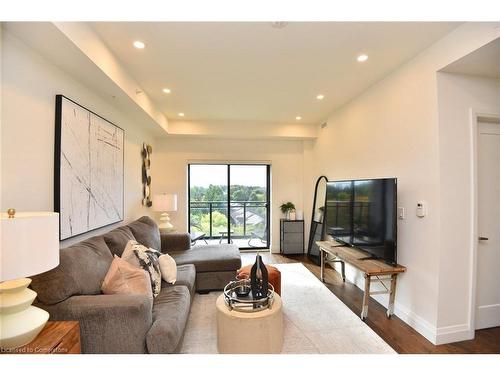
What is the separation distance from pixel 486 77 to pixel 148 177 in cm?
462

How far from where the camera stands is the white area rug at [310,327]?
1.94 metres

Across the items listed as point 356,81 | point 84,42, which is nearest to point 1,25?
point 84,42

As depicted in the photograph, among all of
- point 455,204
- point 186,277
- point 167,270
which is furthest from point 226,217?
point 455,204

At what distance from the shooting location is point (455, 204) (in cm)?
203

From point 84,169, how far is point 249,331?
81.9 inches

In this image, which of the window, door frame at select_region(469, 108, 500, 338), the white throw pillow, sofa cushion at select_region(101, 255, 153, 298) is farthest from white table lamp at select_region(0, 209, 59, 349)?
the window

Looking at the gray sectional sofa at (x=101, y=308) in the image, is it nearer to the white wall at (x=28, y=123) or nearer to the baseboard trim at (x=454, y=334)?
the white wall at (x=28, y=123)

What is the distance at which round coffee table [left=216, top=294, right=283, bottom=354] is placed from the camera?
1.72 metres

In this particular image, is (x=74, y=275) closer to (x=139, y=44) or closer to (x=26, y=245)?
(x=26, y=245)

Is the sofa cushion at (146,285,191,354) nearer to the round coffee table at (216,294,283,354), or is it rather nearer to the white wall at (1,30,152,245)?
the round coffee table at (216,294,283,354)

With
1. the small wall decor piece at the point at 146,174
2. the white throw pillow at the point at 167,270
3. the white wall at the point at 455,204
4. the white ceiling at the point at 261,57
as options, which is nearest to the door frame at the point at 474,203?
the white wall at the point at 455,204

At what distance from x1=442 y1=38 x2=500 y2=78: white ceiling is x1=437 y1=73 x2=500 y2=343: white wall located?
8 centimetres
